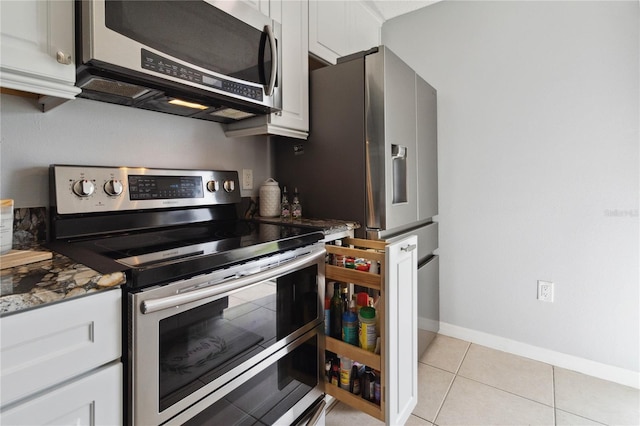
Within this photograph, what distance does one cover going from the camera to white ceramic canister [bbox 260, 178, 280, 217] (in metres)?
1.74

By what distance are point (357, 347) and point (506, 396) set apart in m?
0.97

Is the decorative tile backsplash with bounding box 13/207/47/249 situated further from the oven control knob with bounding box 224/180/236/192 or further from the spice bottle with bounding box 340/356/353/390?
the spice bottle with bounding box 340/356/353/390

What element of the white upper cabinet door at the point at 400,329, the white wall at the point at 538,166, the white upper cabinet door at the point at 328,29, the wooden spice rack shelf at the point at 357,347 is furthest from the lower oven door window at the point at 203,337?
the white wall at the point at 538,166

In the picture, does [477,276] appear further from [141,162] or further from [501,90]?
[141,162]

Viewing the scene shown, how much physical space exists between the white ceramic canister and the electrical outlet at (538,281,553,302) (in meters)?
1.71

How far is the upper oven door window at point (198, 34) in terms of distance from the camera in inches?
36.8

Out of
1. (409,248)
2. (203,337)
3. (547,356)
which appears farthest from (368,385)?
(547,356)

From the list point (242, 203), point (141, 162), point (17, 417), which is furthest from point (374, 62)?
point (17, 417)

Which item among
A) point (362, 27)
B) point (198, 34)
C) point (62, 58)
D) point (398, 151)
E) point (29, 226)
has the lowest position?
point (29, 226)

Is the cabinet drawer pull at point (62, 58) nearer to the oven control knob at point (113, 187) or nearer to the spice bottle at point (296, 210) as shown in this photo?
the oven control knob at point (113, 187)

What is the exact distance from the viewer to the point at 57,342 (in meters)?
0.61

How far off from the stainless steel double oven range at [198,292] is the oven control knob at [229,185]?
4 cm

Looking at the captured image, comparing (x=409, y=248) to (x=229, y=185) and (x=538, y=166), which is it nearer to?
(x=229, y=185)

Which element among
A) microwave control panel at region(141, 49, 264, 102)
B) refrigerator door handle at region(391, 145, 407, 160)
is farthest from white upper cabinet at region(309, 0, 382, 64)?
refrigerator door handle at region(391, 145, 407, 160)
